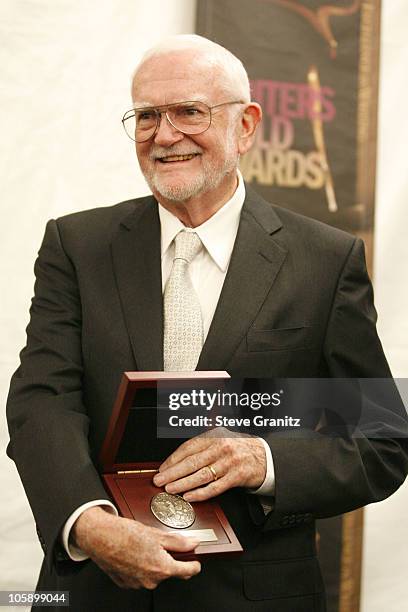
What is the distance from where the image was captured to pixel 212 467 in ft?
4.08

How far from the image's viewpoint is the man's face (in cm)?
140

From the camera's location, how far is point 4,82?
2.04 meters

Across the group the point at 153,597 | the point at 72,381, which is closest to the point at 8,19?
the point at 72,381

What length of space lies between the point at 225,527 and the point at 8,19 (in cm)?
135

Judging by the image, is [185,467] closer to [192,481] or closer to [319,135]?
[192,481]

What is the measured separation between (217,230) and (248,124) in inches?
8.0

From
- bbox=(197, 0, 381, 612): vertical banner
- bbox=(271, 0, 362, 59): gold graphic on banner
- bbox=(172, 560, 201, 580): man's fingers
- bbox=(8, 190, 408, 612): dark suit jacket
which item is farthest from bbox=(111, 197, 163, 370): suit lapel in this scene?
bbox=(271, 0, 362, 59): gold graphic on banner

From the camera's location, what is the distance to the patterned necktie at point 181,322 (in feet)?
4.51

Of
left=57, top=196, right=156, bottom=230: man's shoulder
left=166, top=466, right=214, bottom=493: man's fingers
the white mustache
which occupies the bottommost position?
left=166, top=466, right=214, bottom=493: man's fingers

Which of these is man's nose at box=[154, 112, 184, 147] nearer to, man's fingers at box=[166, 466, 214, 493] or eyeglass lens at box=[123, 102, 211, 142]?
eyeglass lens at box=[123, 102, 211, 142]

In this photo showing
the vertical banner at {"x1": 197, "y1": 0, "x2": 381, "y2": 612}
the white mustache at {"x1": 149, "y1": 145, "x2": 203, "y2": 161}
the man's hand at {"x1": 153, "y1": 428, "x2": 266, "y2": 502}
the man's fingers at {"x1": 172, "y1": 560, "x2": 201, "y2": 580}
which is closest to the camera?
the man's fingers at {"x1": 172, "y1": 560, "x2": 201, "y2": 580}

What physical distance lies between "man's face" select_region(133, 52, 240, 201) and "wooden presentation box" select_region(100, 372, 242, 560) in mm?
381

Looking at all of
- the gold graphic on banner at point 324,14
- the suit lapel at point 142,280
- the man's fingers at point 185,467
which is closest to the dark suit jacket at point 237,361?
the suit lapel at point 142,280

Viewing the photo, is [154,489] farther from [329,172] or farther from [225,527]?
[329,172]
